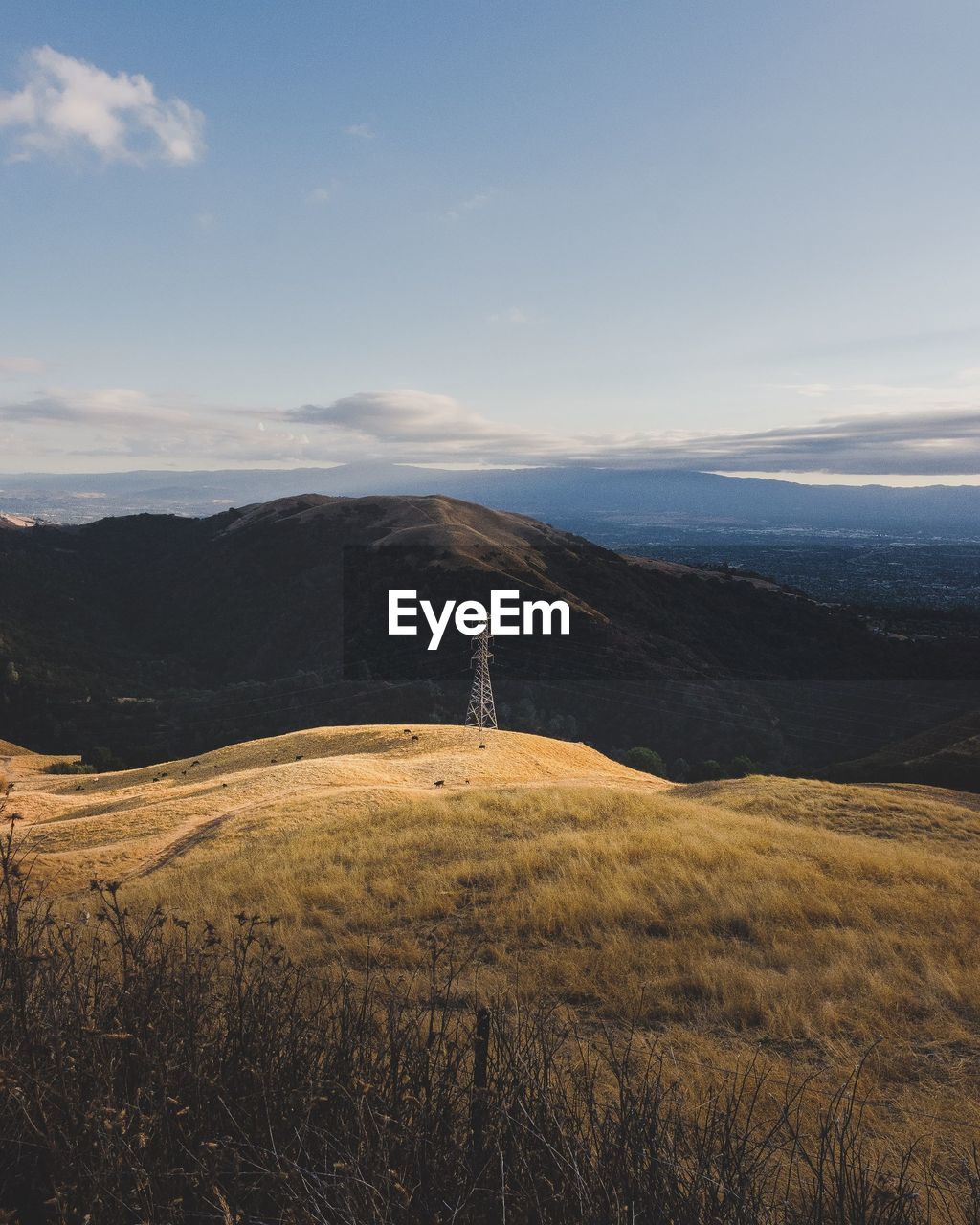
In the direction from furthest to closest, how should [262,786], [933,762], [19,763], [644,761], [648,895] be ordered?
[644,761] → [19,763] → [933,762] → [262,786] → [648,895]

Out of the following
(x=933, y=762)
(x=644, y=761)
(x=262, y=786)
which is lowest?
(x=644, y=761)

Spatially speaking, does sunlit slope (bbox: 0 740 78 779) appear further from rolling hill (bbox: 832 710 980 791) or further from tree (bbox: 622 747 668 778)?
rolling hill (bbox: 832 710 980 791)

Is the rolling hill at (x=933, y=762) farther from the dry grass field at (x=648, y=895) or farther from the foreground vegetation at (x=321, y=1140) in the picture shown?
the foreground vegetation at (x=321, y=1140)

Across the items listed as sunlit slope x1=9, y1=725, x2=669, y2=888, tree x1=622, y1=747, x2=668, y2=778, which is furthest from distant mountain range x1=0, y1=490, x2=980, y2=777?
sunlit slope x1=9, y1=725, x2=669, y2=888

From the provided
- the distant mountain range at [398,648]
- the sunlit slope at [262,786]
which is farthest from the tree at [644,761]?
the sunlit slope at [262,786]

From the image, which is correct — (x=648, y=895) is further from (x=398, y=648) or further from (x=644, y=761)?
(x=398, y=648)

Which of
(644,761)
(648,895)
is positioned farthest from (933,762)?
(648,895)
